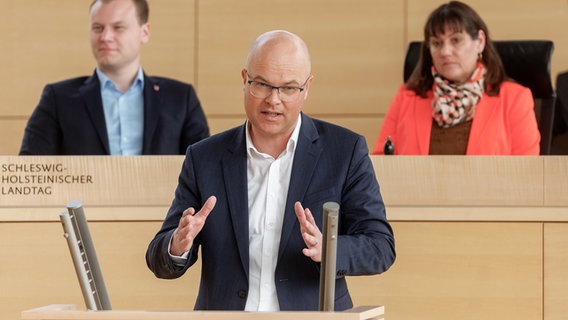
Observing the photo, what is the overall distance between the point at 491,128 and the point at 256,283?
192 centimetres

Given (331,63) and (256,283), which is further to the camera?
(331,63)

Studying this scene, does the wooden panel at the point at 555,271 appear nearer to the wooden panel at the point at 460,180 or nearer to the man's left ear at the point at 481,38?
the wooden panel at the point at 460,180

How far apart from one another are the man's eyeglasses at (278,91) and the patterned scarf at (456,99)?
1.77 metres

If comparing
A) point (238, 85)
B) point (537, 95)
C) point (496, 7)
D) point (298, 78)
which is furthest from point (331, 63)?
point (298, 78)

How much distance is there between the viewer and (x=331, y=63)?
235 inches

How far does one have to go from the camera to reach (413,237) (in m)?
3.20

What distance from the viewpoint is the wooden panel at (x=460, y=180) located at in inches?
126

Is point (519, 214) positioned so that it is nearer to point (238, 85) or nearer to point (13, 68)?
point (238, 85)

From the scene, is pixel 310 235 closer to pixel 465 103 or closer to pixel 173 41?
pixel 465 103

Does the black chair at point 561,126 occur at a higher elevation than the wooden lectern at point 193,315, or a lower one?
higher

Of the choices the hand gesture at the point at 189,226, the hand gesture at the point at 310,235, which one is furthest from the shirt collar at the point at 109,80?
the hand gesture at the point at 310,235

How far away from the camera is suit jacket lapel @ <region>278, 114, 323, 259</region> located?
7.95 ft

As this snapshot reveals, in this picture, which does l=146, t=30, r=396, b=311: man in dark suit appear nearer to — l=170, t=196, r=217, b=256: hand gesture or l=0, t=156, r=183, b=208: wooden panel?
l=170, t=196, r=217, b=256: hand gesture

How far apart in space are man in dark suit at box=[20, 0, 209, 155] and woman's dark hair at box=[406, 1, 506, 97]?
0.90 m
